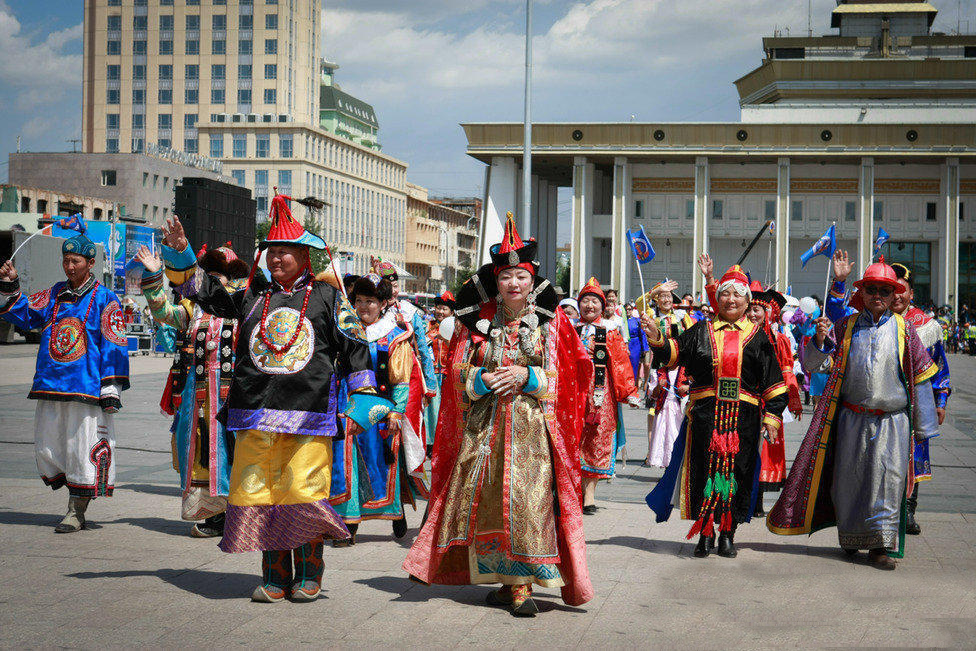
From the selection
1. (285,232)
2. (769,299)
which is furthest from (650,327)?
(769,299)

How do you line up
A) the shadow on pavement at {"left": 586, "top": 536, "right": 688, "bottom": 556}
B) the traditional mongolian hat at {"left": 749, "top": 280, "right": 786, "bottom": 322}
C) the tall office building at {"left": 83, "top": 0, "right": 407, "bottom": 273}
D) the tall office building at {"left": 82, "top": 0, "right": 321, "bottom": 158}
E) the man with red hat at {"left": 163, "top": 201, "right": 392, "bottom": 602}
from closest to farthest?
the man with red hat at {"left": 163, "top": 201, "right": 392, "bottom": 602}
the shadow on pavement at {"left": 586, "top": 536, "right": 688, "bottom": 556}
the traditional mongolian hat at {"left": 749, "top": 280, "right": 786, "bottom": 322}
the tall office building at {"left": 83, "top": 0, "right": 407, "bottom": 273}
the tall office building at {"left": 82, "top": 0, "right": 321, "bottom": 158}

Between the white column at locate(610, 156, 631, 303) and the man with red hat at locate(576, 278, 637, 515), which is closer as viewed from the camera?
the man with red hat at locate(576, 278, 637, 515)

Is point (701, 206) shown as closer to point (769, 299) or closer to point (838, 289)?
Result: point (769, 299)

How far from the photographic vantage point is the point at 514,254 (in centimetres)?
579

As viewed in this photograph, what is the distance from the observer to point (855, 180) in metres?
63.1

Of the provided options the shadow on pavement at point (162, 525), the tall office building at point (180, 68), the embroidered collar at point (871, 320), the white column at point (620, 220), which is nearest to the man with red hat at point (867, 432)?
the embroidered collar at point (871, 320)

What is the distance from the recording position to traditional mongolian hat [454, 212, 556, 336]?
5.84 meters

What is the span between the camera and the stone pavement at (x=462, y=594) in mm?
5156

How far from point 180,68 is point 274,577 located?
123684mm

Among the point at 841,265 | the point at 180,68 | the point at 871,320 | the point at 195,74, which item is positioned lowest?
the point at 871,320

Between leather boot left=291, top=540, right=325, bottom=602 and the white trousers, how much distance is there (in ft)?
8.16

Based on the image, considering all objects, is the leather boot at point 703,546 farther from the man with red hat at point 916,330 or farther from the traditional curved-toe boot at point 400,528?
the traditional curved-toe boot at point 400,528

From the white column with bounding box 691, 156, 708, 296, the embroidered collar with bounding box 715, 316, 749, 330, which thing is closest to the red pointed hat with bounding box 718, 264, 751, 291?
the embroidered collar with bounding box 715, 316, 749, 330

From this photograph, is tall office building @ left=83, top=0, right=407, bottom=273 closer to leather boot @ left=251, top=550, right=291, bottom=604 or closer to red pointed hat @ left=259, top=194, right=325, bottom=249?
red pointed hat @ left=259, top=194, right=325, bottom=249
